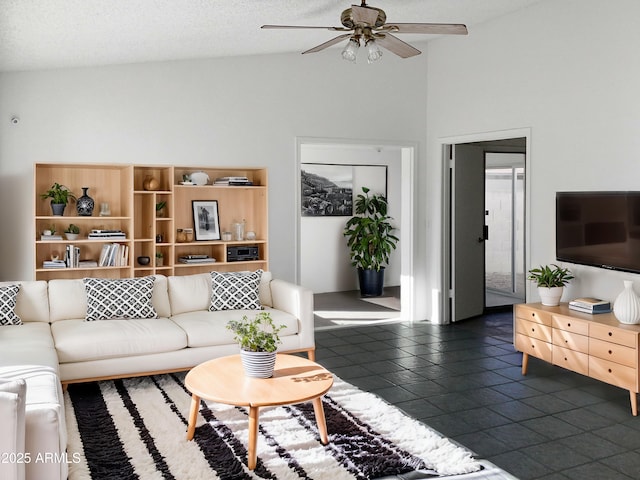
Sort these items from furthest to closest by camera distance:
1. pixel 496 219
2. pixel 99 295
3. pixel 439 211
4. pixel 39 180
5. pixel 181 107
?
pixel 496 219, pixel 439 211, pixel 181 107, pixel 39 180, pixel 99 295

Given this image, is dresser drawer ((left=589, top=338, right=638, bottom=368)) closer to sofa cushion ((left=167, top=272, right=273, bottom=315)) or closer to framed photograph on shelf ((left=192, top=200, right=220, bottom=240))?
sofa cushion ((left=167, top=272, right=273, bottom=315))

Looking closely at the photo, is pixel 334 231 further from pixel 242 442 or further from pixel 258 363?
pixel 242 442

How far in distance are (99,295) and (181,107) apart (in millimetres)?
2125

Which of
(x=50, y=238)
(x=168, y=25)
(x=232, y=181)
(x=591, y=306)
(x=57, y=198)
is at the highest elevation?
(x=168, y=25)

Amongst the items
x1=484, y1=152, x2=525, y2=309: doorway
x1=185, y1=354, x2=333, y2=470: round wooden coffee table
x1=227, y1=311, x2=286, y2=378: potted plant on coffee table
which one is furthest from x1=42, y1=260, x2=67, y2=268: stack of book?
x1=484, y1=152, x2=525, y2=309: doorway

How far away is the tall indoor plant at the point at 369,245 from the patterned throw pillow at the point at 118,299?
14.3ft

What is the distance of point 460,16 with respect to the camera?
228 inches

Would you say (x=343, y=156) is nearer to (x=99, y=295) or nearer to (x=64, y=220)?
(x=64, y=220)

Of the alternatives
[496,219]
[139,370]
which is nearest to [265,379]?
[139,370]

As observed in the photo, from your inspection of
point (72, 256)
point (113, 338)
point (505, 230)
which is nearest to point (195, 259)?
point (72, 256)

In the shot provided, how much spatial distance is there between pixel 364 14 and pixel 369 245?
5561 mm

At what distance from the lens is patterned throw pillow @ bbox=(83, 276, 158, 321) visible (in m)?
4.75

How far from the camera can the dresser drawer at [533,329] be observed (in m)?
4.83

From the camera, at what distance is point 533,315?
4949mm
